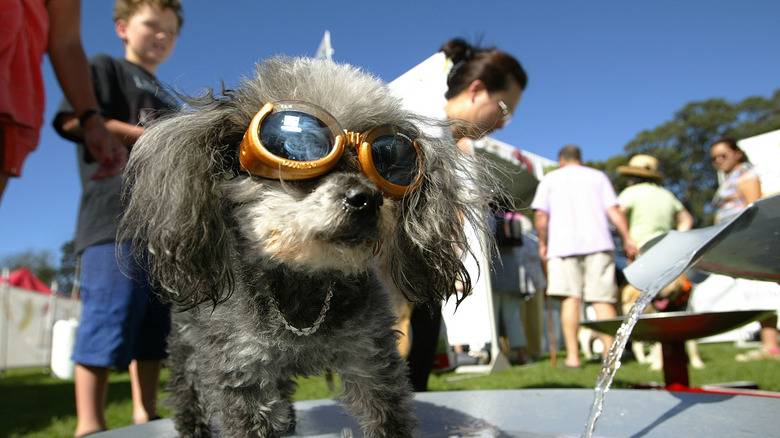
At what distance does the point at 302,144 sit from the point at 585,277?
196 inches

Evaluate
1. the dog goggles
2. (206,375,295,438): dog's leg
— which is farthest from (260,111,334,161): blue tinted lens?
(206,375,295,438): dog's leg

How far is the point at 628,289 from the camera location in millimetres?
6879

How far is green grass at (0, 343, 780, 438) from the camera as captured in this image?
4.87 meters

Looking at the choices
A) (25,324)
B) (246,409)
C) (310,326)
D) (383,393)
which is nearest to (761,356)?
(383,393)

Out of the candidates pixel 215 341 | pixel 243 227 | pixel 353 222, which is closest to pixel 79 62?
pixel 243 227

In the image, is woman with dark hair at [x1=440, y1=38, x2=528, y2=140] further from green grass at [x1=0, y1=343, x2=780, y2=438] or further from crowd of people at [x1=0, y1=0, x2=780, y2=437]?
green grass at [x1=0, y1=343, x2=780, y2=438]

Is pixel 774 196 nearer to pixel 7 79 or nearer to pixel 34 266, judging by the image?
pixel 7 79

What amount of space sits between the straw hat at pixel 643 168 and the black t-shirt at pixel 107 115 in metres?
5.39

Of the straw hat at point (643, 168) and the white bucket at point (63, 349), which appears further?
the white bucket at point (63, 349)

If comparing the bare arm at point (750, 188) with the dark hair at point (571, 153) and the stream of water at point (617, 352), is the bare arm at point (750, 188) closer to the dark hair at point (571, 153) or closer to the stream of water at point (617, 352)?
the dark hair at point (571, 153)

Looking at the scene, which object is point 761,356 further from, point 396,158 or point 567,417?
Result: point 396,158

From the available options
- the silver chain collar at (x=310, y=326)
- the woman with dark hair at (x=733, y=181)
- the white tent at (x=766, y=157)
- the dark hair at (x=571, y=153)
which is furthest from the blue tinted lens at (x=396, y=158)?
the white tent at (x=766, y=157)

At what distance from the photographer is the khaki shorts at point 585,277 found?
5637mm

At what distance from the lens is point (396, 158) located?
5.77ft
